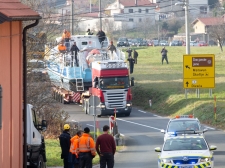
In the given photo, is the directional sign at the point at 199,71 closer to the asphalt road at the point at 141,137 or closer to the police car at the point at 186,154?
the asphalt road at the point at 141,137

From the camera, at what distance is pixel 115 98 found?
137ft

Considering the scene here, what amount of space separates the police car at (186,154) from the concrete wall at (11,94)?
15.4 feet

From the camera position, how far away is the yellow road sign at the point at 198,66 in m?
37.3

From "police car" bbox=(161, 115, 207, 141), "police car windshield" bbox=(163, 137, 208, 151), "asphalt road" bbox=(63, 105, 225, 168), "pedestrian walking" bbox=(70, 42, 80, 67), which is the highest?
"pedestrian walking" bbox=(70, 42, 80, 67)

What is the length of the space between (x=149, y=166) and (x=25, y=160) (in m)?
6.75

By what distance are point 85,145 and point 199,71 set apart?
19065 millimetres

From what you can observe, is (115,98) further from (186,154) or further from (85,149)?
(85,149)

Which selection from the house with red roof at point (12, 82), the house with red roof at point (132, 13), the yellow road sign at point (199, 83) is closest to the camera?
the house with red roof at point (12, 82)

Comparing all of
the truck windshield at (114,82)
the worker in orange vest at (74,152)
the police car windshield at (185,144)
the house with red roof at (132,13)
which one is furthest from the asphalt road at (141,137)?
the house with red roof at (132,13)

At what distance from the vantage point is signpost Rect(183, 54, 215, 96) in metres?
37.1

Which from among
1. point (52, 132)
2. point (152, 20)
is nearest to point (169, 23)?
point (152, 20)

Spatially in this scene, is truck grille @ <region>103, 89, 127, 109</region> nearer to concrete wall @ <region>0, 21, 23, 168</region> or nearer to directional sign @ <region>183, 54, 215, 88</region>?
directional sign @ <region>183, 54, 215, 88</region>

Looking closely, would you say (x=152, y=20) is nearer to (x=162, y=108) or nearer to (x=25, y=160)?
(x=162, y=108)

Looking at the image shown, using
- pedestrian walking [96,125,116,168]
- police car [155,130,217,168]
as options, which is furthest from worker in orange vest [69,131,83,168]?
police car [155,130,217,168]
